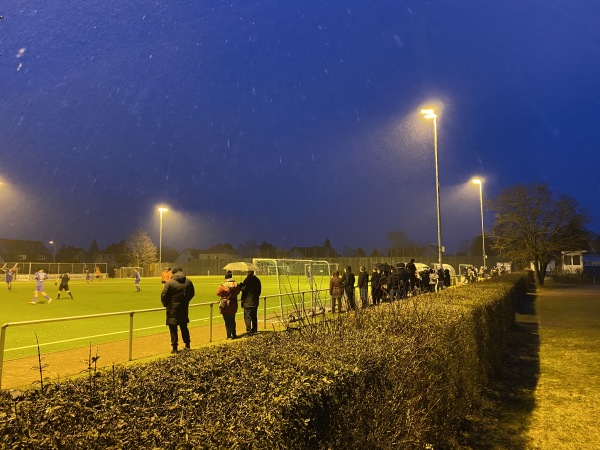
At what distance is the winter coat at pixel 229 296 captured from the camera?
Answer: 11.6 m

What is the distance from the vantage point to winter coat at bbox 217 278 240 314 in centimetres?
1156

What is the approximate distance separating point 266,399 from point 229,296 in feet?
31.6

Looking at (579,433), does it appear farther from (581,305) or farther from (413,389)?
(581,305)

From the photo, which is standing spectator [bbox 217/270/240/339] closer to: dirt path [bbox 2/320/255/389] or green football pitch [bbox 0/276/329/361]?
dirt path [bbox 2/320/255/389]

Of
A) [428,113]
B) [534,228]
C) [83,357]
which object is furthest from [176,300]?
[534,228]

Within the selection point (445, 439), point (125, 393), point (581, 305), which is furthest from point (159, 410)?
point (581, 305)

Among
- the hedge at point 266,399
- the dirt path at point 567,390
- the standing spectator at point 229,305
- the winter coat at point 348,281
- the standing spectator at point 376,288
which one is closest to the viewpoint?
the hedge at point 266,399

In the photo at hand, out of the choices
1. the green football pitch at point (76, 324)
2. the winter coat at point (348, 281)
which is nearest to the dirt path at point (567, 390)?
the green football pitch at point (76, 324)

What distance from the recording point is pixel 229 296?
38.5ft

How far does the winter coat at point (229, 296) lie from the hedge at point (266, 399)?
7033 mm

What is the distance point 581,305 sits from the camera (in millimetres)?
22938

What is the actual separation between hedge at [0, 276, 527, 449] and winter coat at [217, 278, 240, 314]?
703 cm

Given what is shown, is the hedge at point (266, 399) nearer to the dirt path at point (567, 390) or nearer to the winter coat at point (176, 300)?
the dirt path at point (567, 390)

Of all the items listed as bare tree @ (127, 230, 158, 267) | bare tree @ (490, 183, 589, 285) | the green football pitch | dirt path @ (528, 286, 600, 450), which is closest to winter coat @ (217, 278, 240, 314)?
the green football pitch
